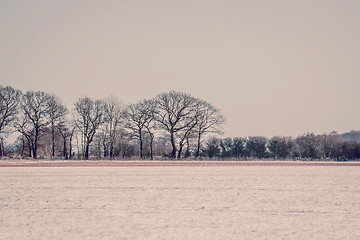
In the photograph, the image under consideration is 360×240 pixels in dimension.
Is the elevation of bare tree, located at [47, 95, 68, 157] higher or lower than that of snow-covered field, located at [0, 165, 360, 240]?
higher

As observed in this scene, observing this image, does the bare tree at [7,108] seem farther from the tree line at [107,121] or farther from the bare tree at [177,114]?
the bare tree at [177,114]

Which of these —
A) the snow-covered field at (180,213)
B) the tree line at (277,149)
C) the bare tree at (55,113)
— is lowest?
the snow-covered field at (180,213)

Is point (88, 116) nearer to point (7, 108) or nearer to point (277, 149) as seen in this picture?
point (7, 108)

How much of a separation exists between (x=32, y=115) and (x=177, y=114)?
26405mm

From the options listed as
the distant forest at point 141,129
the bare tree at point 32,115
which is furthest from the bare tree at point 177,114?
the bare tree at point 32,115

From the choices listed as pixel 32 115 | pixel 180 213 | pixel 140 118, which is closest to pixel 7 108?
pixel 32 115

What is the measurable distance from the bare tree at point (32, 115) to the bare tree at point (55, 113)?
0.78 meters

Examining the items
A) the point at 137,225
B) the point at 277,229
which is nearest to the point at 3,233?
the point at 137,225

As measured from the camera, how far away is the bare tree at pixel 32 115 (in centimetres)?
6600

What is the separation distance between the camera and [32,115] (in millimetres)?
66375

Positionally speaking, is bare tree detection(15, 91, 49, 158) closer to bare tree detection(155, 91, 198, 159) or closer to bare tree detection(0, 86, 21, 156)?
bare tree detection(0, 86, 21, 156)

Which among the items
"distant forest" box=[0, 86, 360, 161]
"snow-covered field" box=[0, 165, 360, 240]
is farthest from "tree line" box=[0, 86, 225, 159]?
"snow-covered field" box=[0, 165, 360, 240]

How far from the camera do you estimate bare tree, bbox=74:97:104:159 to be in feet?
235

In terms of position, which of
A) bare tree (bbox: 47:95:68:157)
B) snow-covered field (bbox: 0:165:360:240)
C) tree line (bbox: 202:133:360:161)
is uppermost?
bare tree (bbox: 47:95:68:157)
